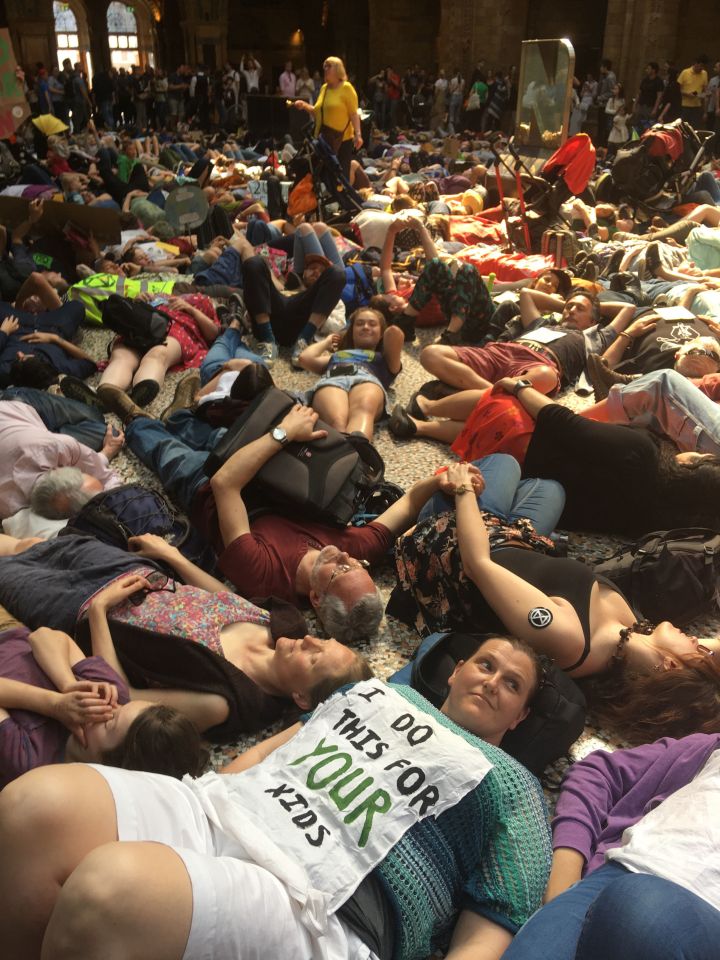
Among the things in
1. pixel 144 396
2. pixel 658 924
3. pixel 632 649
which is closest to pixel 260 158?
pixel 144 396

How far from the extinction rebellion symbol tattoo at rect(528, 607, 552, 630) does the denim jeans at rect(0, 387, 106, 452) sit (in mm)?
2310

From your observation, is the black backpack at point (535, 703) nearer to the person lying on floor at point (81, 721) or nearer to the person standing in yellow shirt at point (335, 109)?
the person lying on floor at point (81, 721)

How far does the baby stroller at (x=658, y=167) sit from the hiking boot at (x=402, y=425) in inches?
217

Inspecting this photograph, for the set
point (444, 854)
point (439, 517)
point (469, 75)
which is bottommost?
point (444, 854)

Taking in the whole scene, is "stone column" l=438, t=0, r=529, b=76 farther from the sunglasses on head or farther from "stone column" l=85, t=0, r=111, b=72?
the sunglasses on head

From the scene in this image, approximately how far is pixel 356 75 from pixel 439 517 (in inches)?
1033

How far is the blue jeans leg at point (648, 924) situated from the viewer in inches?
48.2

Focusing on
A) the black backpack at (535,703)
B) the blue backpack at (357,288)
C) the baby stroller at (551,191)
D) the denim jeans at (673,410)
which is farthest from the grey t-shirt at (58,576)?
the baby stroller at (551,191)

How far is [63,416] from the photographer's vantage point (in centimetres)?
378

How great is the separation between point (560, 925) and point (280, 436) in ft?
6.19

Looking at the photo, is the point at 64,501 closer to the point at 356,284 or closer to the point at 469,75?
the point at 356,284

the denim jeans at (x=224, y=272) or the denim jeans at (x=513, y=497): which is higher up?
the denim jeans at (x=224, y=272)

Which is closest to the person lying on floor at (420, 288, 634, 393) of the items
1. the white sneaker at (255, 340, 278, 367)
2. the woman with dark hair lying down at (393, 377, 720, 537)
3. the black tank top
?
the woman with dark hair lying down at (393, 377, 720, 537)

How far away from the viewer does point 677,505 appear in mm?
3045
